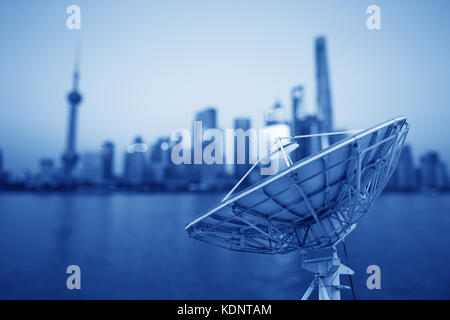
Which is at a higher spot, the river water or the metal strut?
the metal strut

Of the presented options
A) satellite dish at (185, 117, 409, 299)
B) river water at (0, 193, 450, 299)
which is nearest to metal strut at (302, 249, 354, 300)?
satellite dish at (185, 117, 409, 299)

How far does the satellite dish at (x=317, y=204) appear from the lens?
8.19m

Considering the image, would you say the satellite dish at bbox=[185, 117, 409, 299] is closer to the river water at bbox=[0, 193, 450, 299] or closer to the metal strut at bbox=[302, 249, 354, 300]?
the metal strut at bbox=[302, 249, 354, 300]

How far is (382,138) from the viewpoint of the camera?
878cm

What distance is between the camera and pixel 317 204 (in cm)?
940

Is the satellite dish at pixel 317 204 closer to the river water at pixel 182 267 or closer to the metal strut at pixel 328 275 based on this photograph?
A: the metal strut at pixel 328 275

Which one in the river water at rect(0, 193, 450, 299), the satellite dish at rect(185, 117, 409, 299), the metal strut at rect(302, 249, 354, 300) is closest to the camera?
the satellite dish at rect(185, 117, 409, 299)

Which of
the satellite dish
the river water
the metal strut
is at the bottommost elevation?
the river water

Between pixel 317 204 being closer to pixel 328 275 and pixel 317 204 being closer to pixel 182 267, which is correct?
pixel 328 275

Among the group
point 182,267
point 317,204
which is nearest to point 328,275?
point 317,204

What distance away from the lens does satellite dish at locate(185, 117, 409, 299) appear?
819cm

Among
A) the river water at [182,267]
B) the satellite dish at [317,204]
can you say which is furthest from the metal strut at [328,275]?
the river water at [182,267]
